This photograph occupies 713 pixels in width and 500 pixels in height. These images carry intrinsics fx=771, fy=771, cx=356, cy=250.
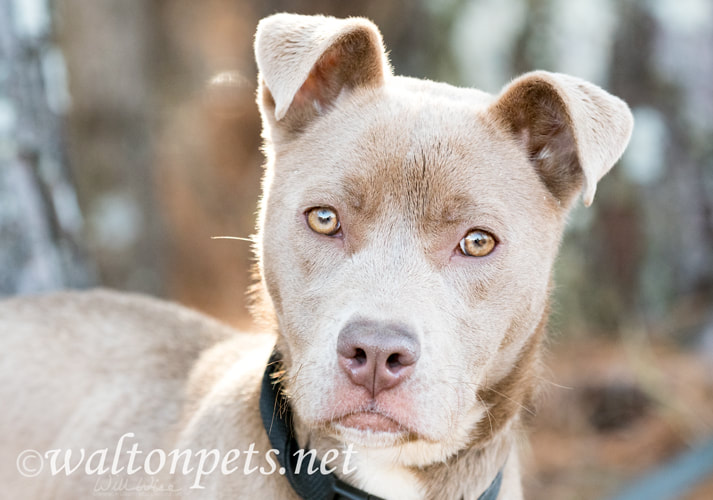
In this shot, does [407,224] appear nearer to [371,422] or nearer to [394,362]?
[394,362]

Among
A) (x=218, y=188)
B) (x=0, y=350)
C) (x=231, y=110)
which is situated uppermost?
(x=0, y=350)

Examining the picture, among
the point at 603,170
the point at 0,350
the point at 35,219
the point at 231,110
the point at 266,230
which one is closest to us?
the point at 603,170

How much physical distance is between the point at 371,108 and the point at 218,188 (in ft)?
25.4

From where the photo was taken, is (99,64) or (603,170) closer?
(603,170)

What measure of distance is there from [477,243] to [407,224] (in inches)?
10.3

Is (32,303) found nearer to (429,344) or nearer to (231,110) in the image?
(429,344)

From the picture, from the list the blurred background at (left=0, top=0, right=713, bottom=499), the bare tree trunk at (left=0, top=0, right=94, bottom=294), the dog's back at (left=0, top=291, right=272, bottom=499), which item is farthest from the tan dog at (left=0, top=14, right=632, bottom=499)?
the blurred background at (left=0, top=0, right=713, bottom=499)

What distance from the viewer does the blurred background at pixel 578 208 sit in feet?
14.2

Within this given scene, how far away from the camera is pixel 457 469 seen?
9.31 feet

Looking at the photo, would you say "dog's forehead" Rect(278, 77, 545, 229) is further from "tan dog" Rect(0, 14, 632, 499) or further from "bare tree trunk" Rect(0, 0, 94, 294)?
"bare tree trunk" Rect(0, 0, 94, 294)

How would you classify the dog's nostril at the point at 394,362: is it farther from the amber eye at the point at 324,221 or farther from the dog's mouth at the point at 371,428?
the amber eye at the point at 324,221

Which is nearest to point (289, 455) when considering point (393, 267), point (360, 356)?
point (360, 356)

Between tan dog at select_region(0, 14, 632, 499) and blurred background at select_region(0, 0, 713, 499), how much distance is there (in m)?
1.85

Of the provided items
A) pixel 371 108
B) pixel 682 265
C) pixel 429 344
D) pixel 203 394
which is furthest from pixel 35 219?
pixel 682 265
